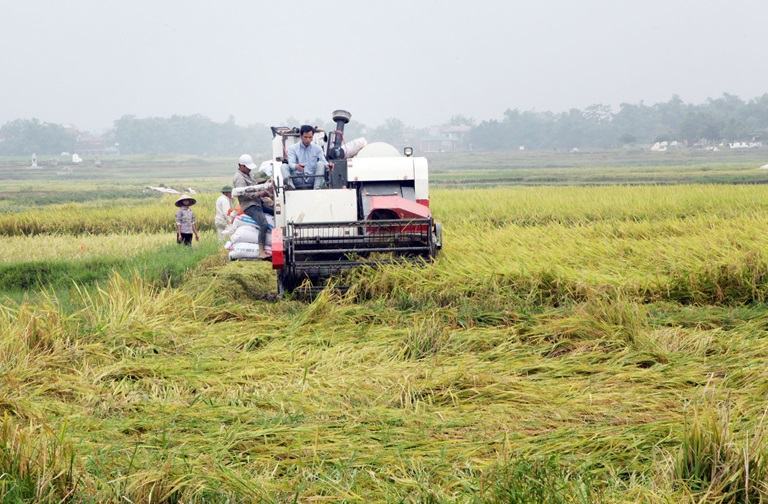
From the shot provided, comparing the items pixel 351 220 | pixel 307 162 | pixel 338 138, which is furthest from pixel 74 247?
pixel 351 220

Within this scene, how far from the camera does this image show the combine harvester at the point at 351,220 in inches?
360

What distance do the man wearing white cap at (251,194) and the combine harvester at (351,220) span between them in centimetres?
78

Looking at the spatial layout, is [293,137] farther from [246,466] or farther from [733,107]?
[733,107]

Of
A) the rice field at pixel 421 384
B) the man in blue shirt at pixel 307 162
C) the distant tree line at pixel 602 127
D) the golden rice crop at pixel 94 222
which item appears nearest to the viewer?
the rice field at pixel 421 384

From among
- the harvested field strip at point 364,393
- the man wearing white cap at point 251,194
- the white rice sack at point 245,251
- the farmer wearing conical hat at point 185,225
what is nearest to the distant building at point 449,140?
the farmer wearing conical hat at point 185,225

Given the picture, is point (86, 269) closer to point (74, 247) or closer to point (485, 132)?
point (74, 247)

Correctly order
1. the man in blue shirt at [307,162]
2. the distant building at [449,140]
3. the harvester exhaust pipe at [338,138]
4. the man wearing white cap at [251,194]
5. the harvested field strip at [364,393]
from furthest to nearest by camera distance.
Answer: the distant building at [449,140] < the man wearing white cap at [251,194] < the harvester exhaust pipe at [338,138] < the man in blue shirt at [307,162] < the harvested field strip at [364,393]

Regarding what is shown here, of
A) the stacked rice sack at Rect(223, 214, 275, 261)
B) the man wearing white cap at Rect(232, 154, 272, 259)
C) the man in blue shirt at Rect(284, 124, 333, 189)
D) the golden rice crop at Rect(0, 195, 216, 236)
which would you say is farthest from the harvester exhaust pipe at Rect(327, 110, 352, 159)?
the golden rice crop at Rect(0, 195, 216, 236)

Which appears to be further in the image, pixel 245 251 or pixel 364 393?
pixel 245 251

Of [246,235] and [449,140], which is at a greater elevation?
[449,140]

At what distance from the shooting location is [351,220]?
9.56m

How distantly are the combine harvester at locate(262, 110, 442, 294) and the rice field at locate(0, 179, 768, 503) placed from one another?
1.17 feet

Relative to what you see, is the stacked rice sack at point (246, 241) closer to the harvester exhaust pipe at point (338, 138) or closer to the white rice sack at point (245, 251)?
the white rice sack at point (245, 251)

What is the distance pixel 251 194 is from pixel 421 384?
5993mm
